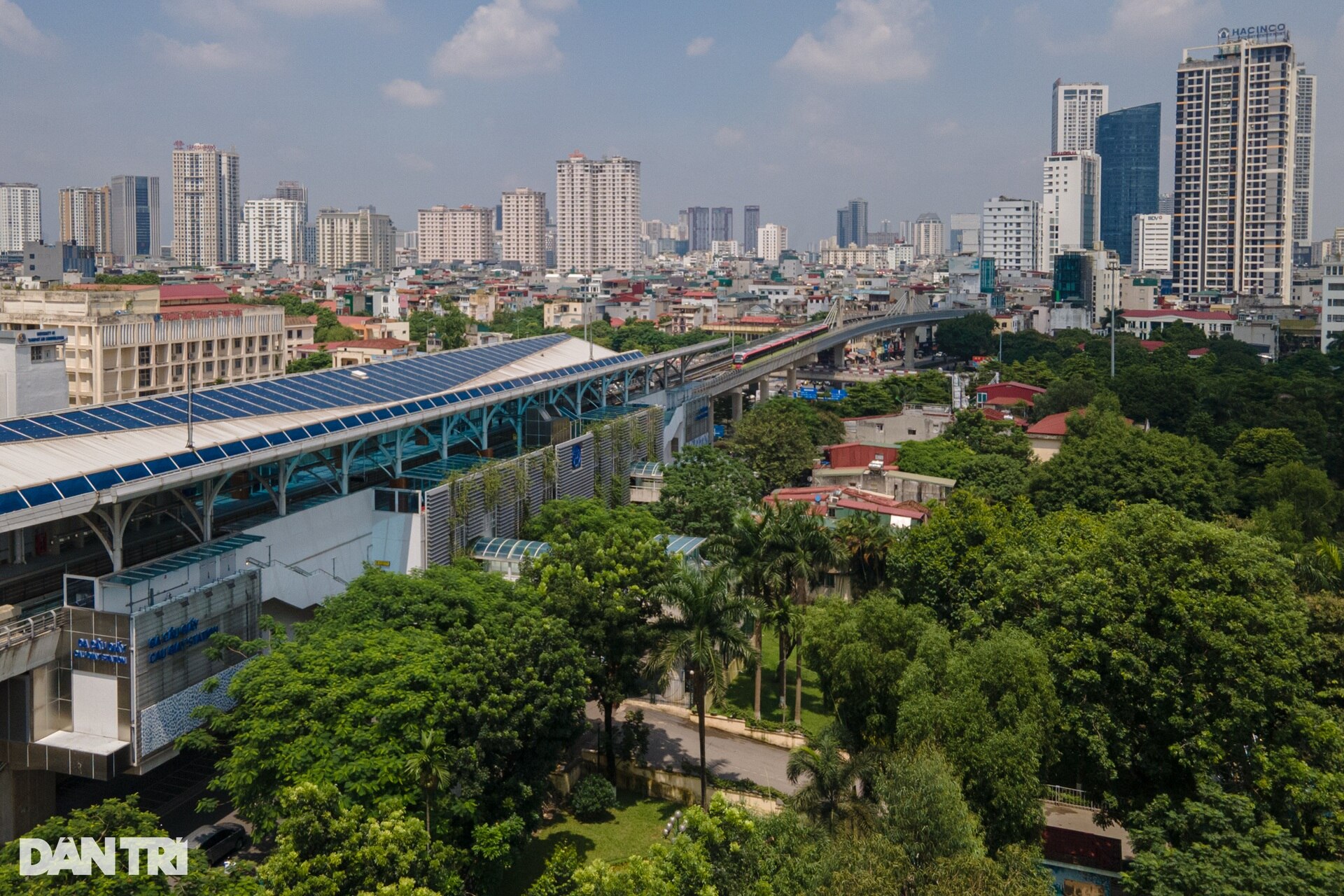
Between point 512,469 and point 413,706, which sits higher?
point 512,469

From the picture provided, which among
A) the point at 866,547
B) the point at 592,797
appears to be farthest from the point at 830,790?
the point at 866,547

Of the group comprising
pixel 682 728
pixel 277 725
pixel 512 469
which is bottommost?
pixel 682 728

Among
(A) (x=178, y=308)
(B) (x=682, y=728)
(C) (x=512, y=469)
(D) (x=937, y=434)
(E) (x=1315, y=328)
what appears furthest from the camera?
(E) (x=1315, y=328)

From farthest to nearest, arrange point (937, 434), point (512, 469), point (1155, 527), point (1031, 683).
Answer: point (937, 434) < point (512, 469) < point (1155, 527) < point (1031, 683)

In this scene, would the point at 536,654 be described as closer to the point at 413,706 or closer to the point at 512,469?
the point at 413,706

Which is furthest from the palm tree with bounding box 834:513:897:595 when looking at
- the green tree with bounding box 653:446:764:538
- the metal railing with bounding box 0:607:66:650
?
the metal railing with bounding box 0:607:66:650

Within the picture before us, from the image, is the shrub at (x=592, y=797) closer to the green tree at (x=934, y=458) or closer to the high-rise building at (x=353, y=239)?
the green tree at (x=934, y=458)

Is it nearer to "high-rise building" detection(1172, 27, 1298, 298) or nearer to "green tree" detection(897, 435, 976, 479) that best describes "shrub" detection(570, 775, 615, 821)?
"green tree" detection(897, 435, 976, 479)

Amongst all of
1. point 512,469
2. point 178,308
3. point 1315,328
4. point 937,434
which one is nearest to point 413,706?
point 512,469
